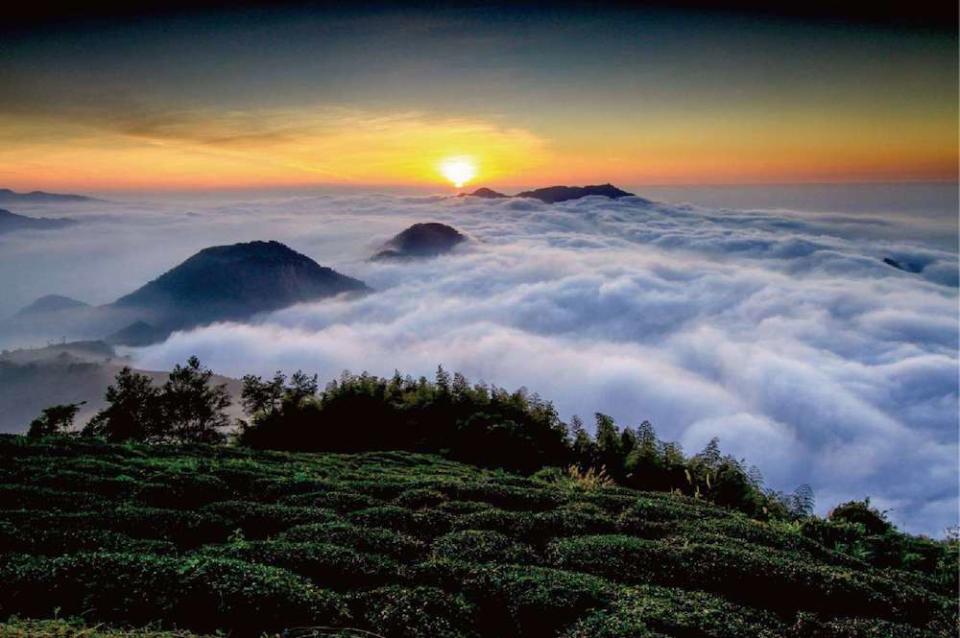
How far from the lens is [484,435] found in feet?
108

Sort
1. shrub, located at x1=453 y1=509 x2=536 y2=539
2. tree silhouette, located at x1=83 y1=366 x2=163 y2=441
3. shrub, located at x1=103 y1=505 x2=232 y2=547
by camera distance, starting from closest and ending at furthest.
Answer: shrub, located at x1=103 y1=505 x2=232 y2=547 → shrub, located at x1=453 y1=509 x2=536 y2=539 → tree silhouette, located at x1=83 y1=366 x2=163 y2=441

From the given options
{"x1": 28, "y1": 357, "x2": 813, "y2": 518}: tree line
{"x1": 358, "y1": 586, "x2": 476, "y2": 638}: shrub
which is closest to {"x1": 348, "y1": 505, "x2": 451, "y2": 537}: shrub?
{"x1": 358, "y1": 586, "x2": 476, "y2": 638}: shrub

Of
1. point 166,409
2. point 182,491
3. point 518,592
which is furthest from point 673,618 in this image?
point 166,409

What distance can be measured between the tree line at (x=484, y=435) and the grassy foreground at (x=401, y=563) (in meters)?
7.77

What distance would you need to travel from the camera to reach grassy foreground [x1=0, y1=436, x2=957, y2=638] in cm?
816

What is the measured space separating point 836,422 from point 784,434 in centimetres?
1379

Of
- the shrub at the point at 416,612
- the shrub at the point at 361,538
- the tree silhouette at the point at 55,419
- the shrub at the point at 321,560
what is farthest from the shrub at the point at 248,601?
the tree silhouette at the point at 55,419

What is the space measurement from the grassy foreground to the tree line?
7.77 meters

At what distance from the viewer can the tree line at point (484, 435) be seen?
85.6ft

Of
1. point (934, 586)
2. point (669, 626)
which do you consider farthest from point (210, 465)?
point (934, 586)

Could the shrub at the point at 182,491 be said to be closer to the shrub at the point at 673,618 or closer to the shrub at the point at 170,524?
the shrub at the point at 170,524

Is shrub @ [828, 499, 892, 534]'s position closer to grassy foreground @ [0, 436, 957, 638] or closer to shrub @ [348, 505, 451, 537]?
grassy foreground @ [0, 436, 957, 638]

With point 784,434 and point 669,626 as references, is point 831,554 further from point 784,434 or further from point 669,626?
point 784,434

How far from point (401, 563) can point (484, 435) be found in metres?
21.9
